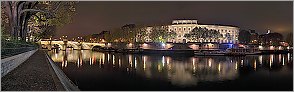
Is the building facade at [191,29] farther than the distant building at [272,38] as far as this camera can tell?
No

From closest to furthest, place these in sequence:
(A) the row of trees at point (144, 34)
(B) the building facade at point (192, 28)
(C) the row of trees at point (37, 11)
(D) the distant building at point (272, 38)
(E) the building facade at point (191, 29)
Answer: (C) the row of trees at point (37, 11) < (A) the row of trees at point (144, 34) < (E) the building facade at point (191, 29) < (B) the building facade at point (192, 28) < (D) the distant building at point (272, 38)

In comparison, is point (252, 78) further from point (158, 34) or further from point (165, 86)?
point (158, 34)

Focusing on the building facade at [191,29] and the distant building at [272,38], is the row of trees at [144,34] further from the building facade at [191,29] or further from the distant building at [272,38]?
the distant building at [272,38]

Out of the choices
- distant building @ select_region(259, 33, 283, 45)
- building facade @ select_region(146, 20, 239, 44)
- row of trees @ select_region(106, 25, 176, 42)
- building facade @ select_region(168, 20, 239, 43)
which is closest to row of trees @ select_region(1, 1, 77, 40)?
row of trees @ select_region(106, 25, 176, 42)

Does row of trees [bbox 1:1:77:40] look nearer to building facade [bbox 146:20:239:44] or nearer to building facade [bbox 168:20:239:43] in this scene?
building facade [bbox 146:20:239:44]

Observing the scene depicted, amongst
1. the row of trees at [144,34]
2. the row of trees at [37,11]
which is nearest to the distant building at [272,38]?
the row of trees at [144,34]

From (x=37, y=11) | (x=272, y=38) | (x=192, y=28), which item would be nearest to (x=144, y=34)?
(x=192, y=28)

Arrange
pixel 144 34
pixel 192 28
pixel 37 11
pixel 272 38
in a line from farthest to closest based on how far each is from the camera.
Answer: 1. pixel 272 38
2. pixel 192 28
3. pixel 144 34
4. pixel 37 11

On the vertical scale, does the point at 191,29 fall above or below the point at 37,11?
above

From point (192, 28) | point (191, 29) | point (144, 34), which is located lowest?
point (144, 34)

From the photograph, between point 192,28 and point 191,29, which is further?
point 192,28

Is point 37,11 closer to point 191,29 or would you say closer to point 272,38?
point 191,29

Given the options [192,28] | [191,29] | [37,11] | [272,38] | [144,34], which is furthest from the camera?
[272,38]

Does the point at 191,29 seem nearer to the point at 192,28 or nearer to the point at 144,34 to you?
the point at 192,28
